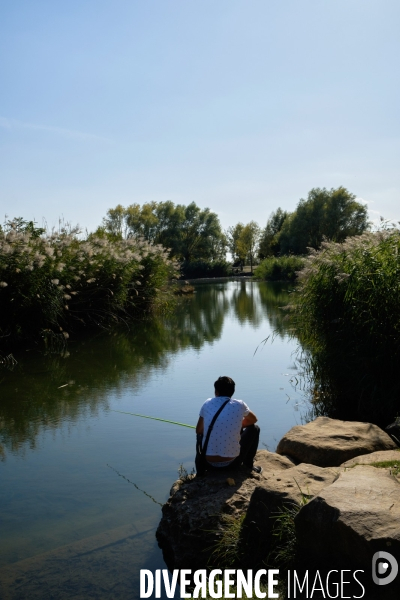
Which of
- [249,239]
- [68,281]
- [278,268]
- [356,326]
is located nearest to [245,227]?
[249,239]

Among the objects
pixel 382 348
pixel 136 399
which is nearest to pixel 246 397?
pixel 136 399

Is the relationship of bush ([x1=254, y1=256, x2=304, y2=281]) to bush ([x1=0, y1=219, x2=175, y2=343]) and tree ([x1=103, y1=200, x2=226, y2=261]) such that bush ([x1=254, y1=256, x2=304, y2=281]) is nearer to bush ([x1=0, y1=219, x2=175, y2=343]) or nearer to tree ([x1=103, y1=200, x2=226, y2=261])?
tree ([x1=103, y1=200, x2=226, y2=261])

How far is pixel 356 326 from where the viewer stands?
7.99 meters

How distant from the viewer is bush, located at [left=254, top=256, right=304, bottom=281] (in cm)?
4897

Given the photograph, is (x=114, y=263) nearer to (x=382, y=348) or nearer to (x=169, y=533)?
(x=382, y=348)

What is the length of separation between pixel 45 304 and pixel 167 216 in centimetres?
5614

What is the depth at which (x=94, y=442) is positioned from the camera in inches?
297

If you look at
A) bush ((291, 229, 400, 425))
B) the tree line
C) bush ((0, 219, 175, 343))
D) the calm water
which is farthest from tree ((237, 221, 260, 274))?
bush ((291, 229, 400, 425))

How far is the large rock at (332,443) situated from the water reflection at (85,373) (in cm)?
333

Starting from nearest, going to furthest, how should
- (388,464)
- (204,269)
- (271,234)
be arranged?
(388,464) < (204,269) < (271,234)

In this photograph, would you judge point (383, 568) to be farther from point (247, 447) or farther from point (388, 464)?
point (247, 447)

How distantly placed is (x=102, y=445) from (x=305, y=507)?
4.30 meters

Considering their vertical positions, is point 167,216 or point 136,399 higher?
point 167,216

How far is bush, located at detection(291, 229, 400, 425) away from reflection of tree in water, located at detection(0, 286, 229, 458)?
3.54 m
